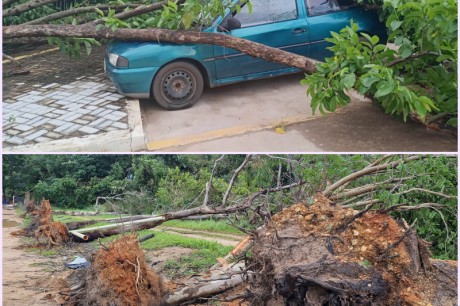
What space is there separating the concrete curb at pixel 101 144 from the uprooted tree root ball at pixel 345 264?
2442 millimetres

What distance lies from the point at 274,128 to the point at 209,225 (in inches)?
177

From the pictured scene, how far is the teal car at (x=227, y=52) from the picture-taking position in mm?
5801

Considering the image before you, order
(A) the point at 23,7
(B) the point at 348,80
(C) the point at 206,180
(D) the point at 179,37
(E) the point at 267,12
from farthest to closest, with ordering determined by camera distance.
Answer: (C) the point at 206,180 < (A) the point at 23,7 < (E) the point at 267,12 < (D) the point at 179,37 < (B) the point at 348,80

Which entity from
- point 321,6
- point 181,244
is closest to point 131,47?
point 321,6

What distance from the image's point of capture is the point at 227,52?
6066mm

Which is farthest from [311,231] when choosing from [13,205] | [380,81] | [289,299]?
[13,205]

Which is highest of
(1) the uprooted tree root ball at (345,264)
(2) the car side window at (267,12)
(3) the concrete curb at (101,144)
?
(2) the car side window at (267,12)

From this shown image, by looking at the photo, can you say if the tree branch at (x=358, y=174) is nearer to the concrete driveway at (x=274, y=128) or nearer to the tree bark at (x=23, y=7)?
the concrete driveway at (x=274, y=128)

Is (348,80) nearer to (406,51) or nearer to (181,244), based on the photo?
(406,51)

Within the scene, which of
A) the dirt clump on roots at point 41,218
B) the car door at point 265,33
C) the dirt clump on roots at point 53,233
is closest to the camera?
the car door at point 265,33

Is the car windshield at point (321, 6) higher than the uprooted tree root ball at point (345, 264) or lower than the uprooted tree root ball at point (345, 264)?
higher

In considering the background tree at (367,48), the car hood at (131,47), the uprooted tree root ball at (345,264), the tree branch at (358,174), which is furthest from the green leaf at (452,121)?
the car hood at (131,47)

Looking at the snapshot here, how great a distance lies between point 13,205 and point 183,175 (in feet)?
29.0

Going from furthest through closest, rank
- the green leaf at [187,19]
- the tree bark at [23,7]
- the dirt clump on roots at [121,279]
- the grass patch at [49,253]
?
the tree bark at [23,7] < the grass patch at [49,253] < the green leaf at [187,19] < the dirt clump on roots at [121,279]
